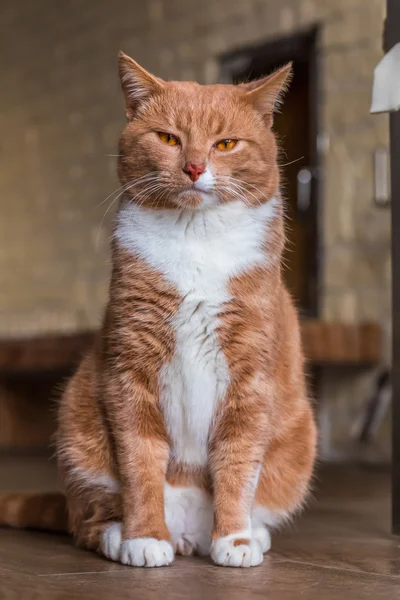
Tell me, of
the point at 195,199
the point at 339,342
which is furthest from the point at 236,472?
the point at 339,342

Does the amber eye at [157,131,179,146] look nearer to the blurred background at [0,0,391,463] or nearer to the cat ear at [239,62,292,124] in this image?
the cat ear at [239,62,292,124]

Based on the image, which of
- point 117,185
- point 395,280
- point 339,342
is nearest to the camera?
point 395,280

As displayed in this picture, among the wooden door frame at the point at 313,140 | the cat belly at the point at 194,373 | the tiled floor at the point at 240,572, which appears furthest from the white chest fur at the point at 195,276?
the wooden door frame at the point at 313,140

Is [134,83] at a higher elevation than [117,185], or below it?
higher

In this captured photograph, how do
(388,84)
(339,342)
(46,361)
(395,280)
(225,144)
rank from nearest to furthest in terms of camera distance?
1. (225,144)
2. (388,84)
3. (395,280)
4. (339,342)
5. (46,361)

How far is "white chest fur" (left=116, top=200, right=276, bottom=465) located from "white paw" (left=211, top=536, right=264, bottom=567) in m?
0.16

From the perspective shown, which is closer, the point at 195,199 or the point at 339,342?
the point at 195,199

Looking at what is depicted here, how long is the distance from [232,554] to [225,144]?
2.31 feet

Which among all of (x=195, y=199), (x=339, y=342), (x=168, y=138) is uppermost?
(x=168, y=138)

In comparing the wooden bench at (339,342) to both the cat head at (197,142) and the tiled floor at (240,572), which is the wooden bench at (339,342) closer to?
the tiled floor at (240,572)

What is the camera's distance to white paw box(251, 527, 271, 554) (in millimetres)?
1554

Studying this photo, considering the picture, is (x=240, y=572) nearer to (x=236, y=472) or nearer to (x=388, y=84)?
(x=236, y=472)

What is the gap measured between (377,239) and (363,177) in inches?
11.2

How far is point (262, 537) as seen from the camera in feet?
5.14
